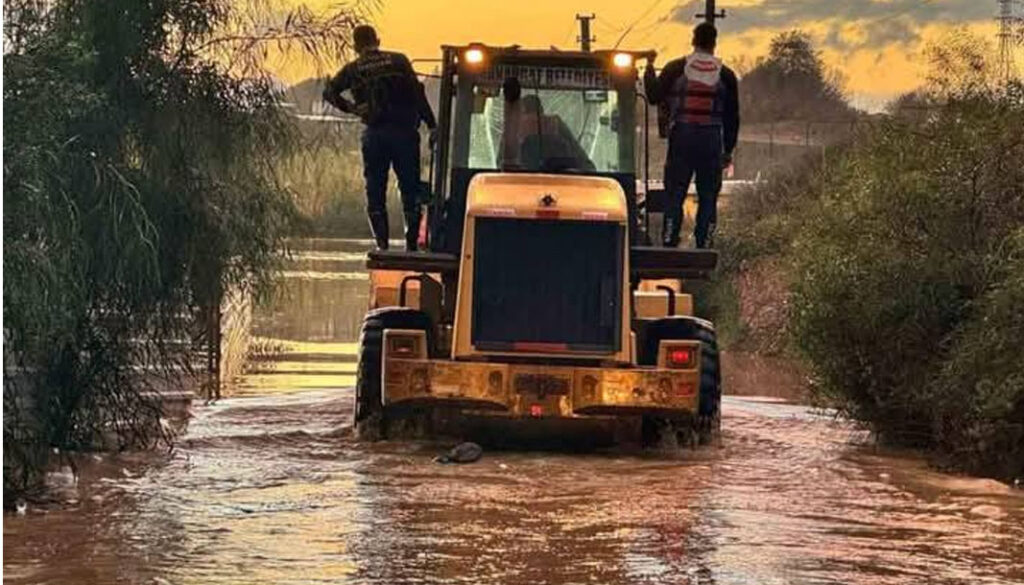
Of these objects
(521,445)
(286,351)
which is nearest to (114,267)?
(521,445)

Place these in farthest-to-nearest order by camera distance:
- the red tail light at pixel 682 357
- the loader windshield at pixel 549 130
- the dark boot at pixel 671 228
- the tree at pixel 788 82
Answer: the tree at pixel 788 82 → the loader windshield at pixel 549 130 → the dark boot at pixel 671 228 → the red tail light at pixel 682 357

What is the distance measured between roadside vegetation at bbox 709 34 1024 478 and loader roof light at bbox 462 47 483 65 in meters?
3.83

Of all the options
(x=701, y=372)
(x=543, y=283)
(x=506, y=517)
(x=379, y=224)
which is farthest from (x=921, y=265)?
(x=506, y=517)

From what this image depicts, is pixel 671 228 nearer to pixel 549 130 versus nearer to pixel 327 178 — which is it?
pixel 549 130

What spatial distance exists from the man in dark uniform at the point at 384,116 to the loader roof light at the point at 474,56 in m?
0.57

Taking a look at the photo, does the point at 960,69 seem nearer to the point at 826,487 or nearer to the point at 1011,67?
the point at 1011,67

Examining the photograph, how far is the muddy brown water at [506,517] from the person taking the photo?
9.95 meters

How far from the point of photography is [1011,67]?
16.6 m

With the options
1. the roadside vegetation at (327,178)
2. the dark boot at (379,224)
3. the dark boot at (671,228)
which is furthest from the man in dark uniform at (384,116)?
the dark boot at (671,228)

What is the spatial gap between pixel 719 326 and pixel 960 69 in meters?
17.1

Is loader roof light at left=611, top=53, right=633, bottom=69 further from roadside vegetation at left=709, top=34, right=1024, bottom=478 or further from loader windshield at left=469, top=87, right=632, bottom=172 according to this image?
roadside vegetation at left=709, top=34, right=1024, bottom=478

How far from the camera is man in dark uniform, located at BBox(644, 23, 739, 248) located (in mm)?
14625

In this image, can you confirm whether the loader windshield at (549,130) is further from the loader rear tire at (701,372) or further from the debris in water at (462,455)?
the debris in water at (462,455)

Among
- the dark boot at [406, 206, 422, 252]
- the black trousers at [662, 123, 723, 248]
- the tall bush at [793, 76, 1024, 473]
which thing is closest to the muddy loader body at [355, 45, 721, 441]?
the dark boot at [406, 206, 422, 252]
